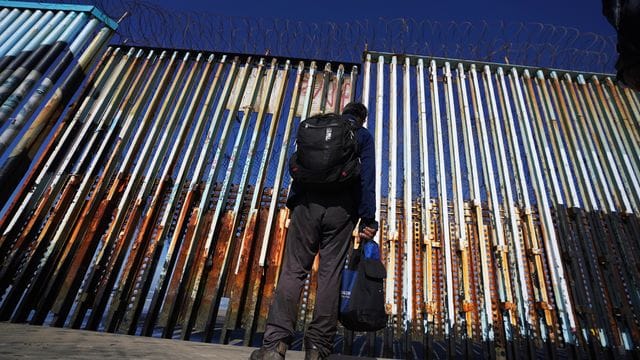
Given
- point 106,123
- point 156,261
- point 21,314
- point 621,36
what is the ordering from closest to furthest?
point 621,36 < point 21,314 < point 156,261 < point 106,123

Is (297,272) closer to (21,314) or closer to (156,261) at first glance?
(156,261)

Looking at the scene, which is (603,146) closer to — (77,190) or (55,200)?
(77,190)

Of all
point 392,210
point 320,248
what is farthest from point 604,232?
point 320,248

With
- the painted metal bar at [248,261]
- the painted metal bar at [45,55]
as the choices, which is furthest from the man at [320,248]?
the painted metal bar at [45,55]

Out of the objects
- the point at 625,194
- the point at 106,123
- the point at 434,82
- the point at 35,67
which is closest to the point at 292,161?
the point at 434,82

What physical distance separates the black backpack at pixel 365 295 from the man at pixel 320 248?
9 centimetres

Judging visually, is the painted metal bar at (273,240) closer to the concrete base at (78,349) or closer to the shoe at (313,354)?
the concrete base at (78,349)

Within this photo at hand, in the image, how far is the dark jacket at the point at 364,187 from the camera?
2.14 m

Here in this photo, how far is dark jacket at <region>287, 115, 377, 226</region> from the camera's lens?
7.01 feet

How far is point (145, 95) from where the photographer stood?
4867mm

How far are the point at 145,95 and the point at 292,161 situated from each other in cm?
381

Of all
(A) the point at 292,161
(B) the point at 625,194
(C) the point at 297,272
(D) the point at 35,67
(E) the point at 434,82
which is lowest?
(C) the point at 297,272

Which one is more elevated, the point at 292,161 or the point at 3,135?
the point at 3,135

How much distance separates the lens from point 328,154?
209 centimetres
